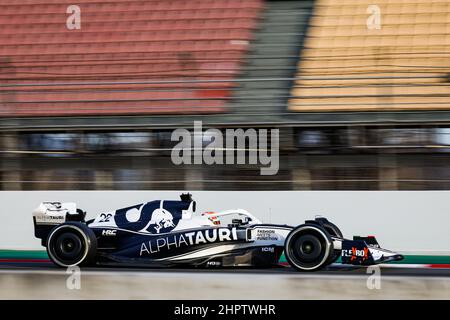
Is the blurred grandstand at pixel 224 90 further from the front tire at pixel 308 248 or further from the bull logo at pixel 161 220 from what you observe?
the front tire at pixel 308 248

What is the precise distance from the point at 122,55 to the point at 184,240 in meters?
6.06

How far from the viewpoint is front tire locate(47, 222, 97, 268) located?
7.06 meters

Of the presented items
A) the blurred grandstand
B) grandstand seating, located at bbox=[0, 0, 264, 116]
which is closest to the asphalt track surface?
the blurred grandstand

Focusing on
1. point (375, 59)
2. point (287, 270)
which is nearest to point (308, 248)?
point (287, 270)

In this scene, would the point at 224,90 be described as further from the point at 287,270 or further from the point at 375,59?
the point at 287,270

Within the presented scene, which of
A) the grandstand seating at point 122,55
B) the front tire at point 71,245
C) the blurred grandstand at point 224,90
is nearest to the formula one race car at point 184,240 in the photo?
the front tire at point 71,245

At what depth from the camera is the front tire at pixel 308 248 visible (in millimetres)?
6578

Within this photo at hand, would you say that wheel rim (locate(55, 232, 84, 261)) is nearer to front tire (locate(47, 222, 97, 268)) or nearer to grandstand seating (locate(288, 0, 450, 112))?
front tire (locate(47, 222, 97, 268))

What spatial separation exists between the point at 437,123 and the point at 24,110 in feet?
20.1

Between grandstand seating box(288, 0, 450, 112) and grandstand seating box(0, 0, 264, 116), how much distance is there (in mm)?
1244

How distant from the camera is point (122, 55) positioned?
40.2 feet

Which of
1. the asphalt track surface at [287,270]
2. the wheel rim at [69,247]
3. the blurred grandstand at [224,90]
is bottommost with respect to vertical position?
the asphalt track surface at [287,270]

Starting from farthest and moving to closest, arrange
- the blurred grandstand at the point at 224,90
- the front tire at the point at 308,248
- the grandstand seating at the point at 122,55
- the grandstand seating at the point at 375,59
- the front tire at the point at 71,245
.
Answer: the grandstand seating at the point at 122,55 → the grandstand seating at the point at 375,59 → the blurred grandstand at the point at 224,90 → the front tire at the point at 71,245 → the front tire at the point at 308,248
